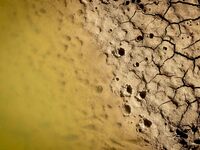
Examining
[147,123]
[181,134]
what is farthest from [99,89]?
[181,134]

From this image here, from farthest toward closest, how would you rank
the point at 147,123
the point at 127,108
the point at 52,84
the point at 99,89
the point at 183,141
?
the point at 52,84, the point at 99,89, the point at 127,108, the point at 147,123, the point at 183,141

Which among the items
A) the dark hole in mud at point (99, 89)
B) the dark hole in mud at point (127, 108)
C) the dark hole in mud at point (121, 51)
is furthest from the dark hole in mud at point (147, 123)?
the dark hole in mud at point (121, 51)

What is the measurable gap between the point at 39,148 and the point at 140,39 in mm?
1503

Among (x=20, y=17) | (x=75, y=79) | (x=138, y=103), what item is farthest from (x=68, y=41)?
(x=138, y=103)

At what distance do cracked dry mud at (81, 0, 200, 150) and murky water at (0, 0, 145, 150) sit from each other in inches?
6.7

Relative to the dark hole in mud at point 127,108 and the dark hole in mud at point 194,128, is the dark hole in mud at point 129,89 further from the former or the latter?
the dark hole in mud at point 194,128

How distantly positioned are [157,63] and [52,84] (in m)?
1.13

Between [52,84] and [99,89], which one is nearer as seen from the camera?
[99,89]

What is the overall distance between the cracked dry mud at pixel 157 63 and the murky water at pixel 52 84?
170 mm

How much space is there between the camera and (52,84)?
3377 mm

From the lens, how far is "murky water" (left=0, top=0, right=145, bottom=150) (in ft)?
10.3

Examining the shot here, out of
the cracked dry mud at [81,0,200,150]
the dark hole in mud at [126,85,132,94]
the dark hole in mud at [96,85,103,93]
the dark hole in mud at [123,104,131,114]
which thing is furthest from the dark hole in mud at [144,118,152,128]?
the dark hole in mud at [96,85,103,93]

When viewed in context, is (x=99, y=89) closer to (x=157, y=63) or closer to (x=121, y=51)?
(x=121, y=51)

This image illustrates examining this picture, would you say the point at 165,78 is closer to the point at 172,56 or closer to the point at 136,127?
the point at 172,56
